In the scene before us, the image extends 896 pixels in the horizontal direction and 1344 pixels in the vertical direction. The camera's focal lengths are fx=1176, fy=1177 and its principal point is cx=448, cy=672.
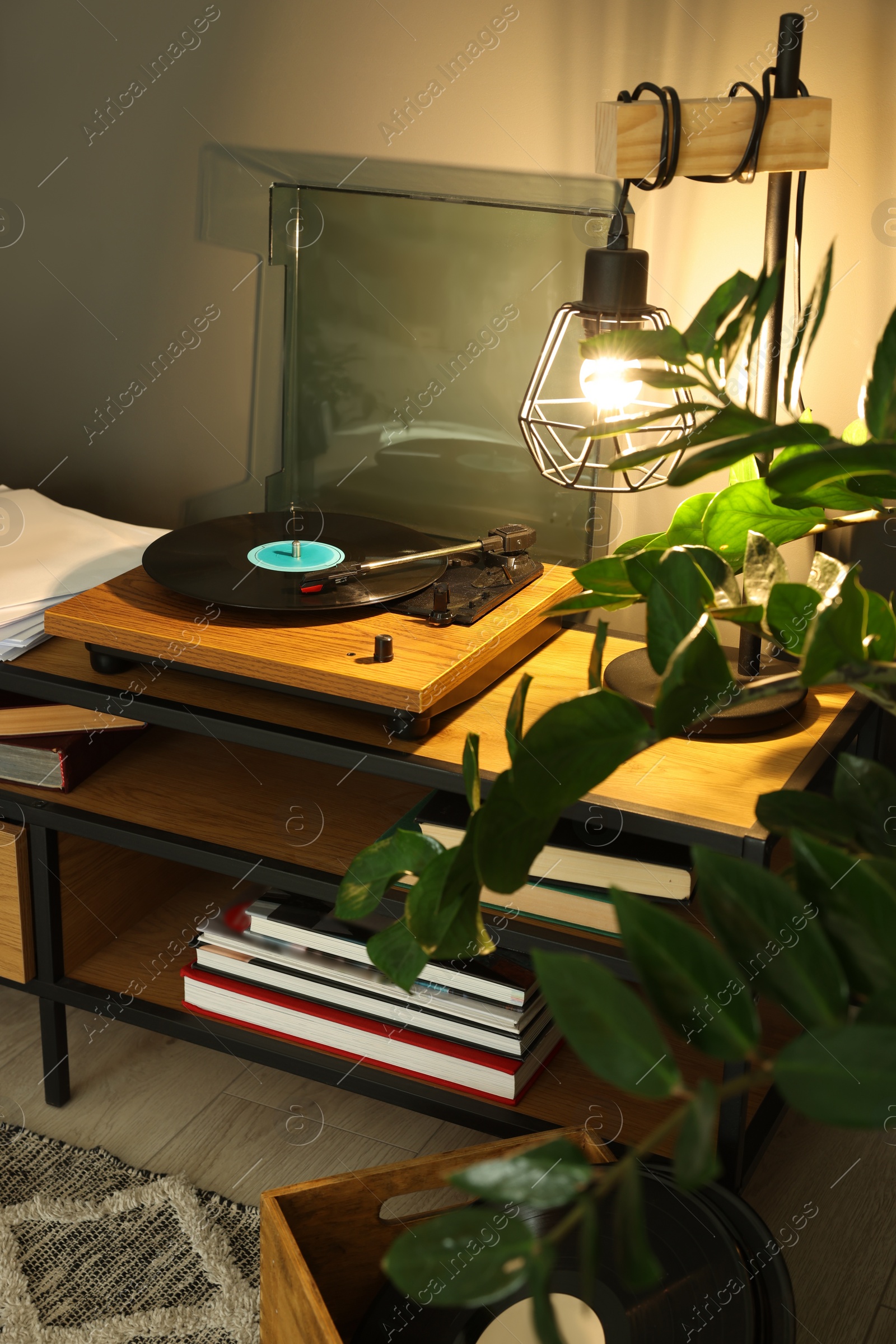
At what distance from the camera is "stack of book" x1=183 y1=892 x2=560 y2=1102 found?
117 cm

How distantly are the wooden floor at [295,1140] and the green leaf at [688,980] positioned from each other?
1.03m

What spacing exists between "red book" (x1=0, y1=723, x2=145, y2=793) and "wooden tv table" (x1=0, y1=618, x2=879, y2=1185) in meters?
0.02

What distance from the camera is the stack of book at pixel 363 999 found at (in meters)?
1.17

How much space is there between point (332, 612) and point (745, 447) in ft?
2.79

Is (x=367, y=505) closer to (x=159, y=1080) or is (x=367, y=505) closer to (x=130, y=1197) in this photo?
(x=159, y=1080)

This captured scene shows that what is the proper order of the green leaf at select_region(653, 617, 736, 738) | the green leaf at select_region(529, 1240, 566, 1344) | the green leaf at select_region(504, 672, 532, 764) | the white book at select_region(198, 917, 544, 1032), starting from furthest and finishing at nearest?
the white book at select_region(198, 917, 544, 1032)
the green leaf at select_region(504, 672, 532, 764)
the green leaf at select_region(653, 617, 736, 738)
the green leaf at select_region(529, 1240, 566, 1344)

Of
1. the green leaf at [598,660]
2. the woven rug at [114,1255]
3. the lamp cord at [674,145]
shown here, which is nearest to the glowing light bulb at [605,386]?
the lamp cord at [674,145]

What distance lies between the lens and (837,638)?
13.8 inches

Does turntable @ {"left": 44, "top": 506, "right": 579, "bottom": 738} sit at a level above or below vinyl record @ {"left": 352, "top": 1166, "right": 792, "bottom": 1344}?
above

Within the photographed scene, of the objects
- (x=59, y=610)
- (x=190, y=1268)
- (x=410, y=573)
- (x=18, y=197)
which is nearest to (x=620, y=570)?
(x=410, y=573)

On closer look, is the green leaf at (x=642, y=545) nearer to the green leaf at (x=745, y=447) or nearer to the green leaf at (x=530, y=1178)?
the green leaf at (x=745, y=447)

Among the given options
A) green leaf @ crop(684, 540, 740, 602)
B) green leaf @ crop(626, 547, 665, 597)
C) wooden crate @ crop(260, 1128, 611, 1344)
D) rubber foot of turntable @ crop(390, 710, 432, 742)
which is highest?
green leaf @ crop(684, 540, 740, 602)

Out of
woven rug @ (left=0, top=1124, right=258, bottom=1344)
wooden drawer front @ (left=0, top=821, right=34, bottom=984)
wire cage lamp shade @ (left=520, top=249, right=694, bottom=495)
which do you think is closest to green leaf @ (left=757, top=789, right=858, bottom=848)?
wire cage lamp shade @ (left=520, top=249, right=694, bottom=495)

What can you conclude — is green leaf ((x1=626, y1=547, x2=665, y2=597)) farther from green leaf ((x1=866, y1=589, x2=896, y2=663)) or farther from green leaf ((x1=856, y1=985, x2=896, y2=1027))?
green leaf ((x1=856, y1=985, x2=896, y2=1027))
